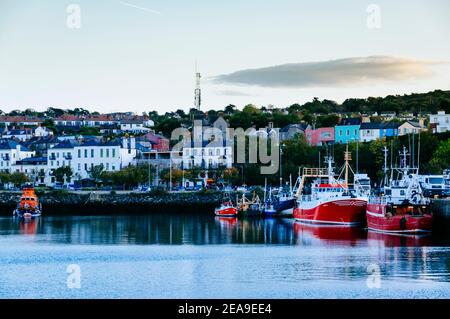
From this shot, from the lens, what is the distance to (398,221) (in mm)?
51625

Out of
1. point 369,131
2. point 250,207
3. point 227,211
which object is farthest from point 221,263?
point 369,131

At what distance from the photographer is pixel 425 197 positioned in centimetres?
5341

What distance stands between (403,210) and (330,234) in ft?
15.7

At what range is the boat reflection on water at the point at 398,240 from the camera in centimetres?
4600

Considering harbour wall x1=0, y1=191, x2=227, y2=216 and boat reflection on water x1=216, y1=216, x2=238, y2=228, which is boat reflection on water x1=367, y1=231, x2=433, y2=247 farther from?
harbour wall x1=0, y1=191, x2=227, y2=216

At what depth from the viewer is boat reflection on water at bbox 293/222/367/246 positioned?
4962 cm

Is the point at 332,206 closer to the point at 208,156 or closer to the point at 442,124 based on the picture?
the point at 442,124

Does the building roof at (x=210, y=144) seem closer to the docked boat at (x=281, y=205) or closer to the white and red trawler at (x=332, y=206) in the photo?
the docked boat at (x=281, y=205)

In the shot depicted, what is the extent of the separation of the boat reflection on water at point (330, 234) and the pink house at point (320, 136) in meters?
41.7

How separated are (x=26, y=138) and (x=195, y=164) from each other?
3406 centimetres

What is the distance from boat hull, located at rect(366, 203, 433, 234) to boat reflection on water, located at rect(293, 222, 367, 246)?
A: 102 cm
